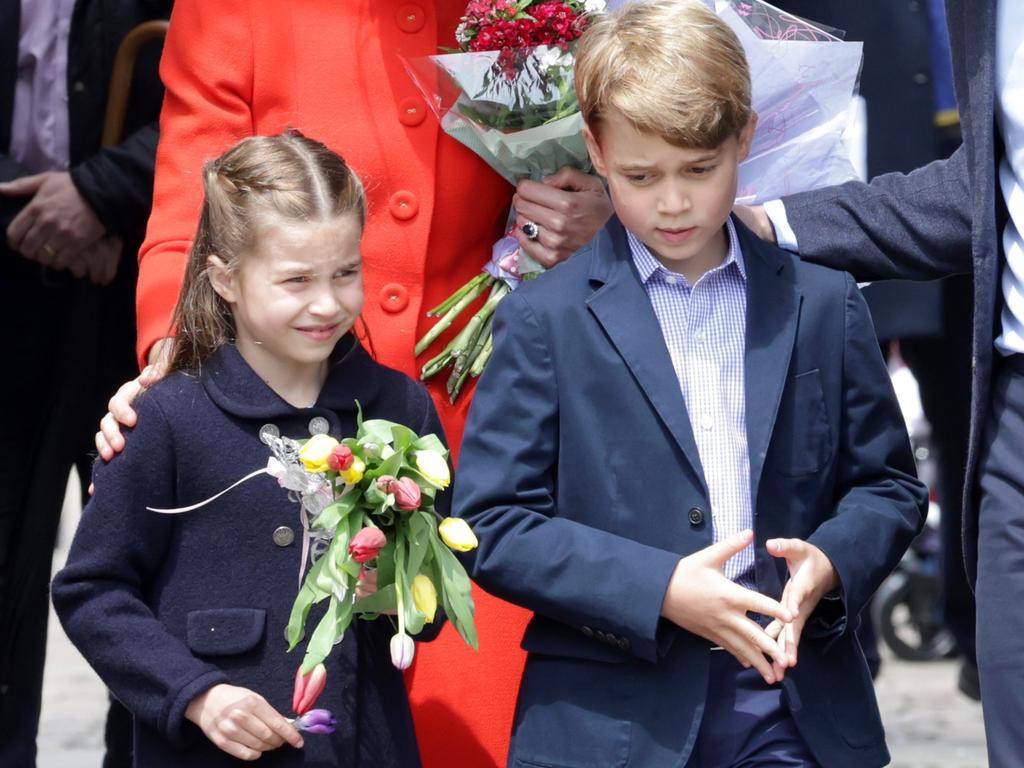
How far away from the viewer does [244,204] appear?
305 cm

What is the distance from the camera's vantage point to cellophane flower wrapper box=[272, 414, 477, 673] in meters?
2.73

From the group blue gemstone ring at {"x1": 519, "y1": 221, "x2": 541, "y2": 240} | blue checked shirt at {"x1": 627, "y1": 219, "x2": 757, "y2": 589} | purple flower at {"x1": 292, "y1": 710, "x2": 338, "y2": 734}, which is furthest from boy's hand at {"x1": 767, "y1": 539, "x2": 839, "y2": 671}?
blue gemstone ring at {"x1": 519, "y1": 221, "x2": 541, "y2": 240}

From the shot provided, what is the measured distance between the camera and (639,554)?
9.31 feet

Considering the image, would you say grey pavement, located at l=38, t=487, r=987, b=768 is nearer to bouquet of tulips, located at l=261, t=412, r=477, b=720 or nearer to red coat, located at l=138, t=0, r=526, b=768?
red coat, located at l=138, t=0, r=526, b=768

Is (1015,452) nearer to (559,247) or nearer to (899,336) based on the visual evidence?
(559,247)

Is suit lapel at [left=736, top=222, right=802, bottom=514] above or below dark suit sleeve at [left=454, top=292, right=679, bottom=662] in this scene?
above

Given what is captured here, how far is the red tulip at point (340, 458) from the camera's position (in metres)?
2.68

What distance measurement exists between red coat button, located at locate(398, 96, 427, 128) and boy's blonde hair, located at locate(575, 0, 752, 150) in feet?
1.29

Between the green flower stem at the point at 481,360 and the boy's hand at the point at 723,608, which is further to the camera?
the green flower stem at the point at 481,360

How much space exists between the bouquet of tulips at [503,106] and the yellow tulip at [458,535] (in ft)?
2.07

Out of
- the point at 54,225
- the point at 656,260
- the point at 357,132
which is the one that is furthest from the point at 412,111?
the point at 54,225

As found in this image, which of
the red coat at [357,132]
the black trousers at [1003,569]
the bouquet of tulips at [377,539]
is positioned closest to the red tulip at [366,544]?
the bouquet of tulips at [377,539]

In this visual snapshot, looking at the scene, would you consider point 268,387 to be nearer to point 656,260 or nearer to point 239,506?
point 239,506

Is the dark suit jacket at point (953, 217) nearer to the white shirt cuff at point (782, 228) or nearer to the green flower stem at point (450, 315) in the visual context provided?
the white shirt cuff at point (782, 228)
